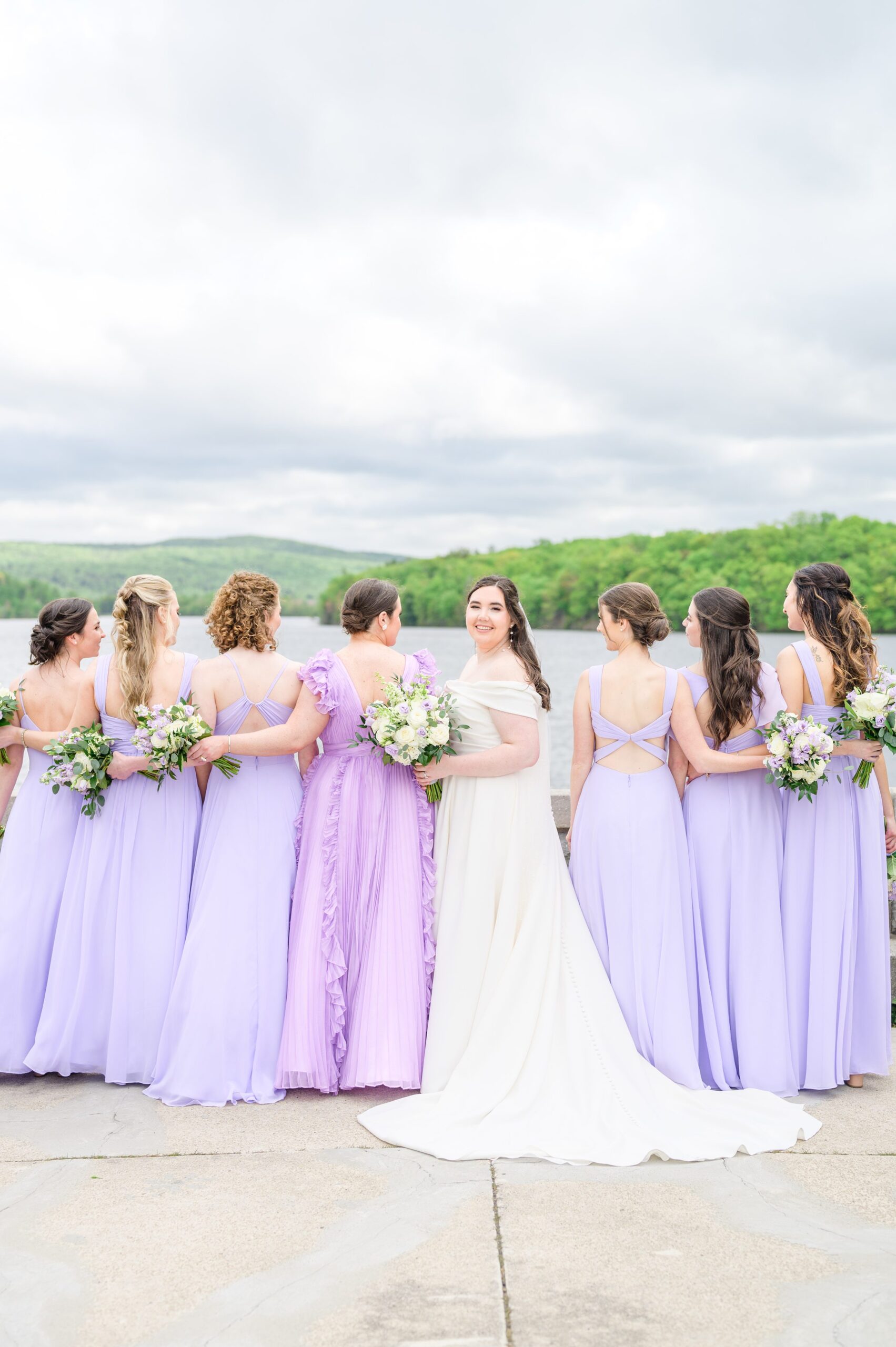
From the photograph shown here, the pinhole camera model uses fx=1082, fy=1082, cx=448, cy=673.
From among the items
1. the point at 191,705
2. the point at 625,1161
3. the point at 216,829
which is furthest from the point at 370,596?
the point at 625,1161

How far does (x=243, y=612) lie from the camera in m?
4.71

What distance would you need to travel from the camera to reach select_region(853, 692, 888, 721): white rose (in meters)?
4.59

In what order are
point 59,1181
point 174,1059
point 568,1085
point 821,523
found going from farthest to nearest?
point 821,523 < point 174,1059 < point 568,1085 < point 59,1181

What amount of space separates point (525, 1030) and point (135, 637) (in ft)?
7.84

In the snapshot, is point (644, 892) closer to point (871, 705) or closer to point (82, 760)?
point (871, 705)

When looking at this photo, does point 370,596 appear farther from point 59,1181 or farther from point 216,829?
point 59,1181

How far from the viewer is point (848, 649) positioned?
481 cm

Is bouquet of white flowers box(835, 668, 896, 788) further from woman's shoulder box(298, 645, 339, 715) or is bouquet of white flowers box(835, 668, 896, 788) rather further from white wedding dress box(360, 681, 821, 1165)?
woman's shoulder box(298, 645, 339, 715)

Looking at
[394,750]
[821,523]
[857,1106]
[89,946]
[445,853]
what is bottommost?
[857,1106]

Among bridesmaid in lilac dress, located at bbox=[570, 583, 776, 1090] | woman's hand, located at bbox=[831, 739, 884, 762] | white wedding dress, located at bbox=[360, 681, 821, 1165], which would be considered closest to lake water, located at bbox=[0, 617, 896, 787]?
woman's hand, located at bbox=[831, 739, 884, 762]

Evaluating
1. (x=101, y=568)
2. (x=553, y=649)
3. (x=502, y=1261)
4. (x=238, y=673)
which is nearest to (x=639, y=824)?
(x=238, y=673)

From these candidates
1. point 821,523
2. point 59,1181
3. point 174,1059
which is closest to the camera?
point 59,1181

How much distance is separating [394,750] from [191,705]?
3.06 feet

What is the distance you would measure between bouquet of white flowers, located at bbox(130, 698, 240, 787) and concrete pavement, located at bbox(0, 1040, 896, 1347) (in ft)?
4.72
